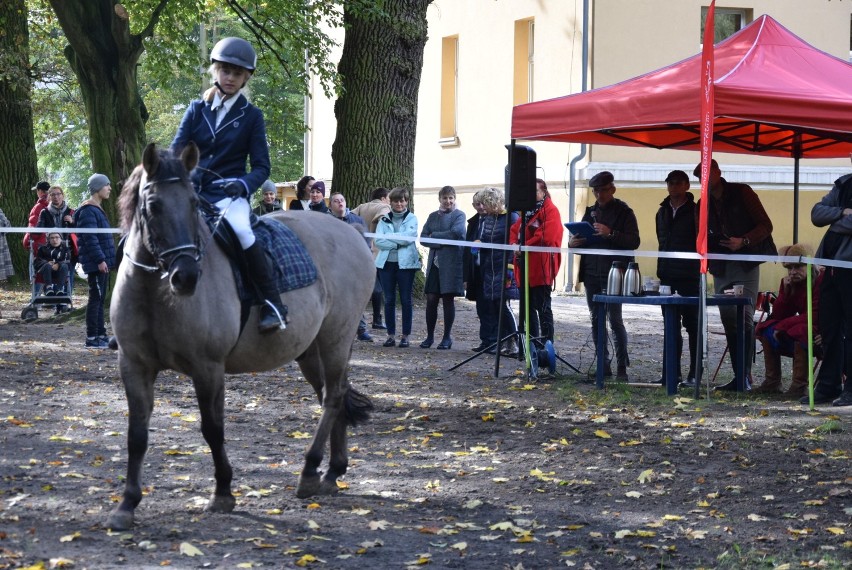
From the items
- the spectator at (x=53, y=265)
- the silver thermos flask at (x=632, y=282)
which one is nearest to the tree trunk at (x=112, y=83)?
the spectator at (x=53, y=265)

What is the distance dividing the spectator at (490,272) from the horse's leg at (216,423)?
7.52m

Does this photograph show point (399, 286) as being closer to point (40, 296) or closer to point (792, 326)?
point (792, 326)

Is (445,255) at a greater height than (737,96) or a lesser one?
lesser

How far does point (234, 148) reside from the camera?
23.8 feet

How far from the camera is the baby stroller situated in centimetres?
1839

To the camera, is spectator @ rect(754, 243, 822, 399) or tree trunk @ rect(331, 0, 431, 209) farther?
tree trunk @ rect(331, 0, 431, 209)

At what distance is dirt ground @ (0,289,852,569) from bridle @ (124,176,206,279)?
51.4 inches

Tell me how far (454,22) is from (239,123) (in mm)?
25338

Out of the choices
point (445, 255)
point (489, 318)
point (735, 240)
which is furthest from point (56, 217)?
point (735, 240)

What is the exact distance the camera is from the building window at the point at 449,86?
3222 cm

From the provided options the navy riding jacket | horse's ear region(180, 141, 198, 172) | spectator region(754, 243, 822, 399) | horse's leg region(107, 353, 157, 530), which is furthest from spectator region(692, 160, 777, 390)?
horse's leg region(107, 353, 157, 530)

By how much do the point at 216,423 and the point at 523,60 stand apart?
23.9 metres

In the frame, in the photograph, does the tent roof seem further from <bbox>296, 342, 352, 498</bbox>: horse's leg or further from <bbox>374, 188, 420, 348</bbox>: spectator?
<bbox>296, 342, 352, 498</bbox>: horse's leg

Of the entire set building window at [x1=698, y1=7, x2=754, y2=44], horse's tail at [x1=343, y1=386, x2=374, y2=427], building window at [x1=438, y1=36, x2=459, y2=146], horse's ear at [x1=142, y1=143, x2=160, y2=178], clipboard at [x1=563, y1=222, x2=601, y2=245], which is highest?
building window at [x1=698, y1=7, x2=754, y2=44]
